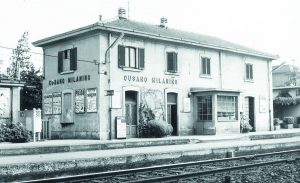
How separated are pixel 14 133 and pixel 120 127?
206 inches

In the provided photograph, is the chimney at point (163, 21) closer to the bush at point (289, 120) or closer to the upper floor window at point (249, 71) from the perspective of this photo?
the upper floor window at point (249, 71)

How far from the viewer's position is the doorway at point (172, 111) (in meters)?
24.3

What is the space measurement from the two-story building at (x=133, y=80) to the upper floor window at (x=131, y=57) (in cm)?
5

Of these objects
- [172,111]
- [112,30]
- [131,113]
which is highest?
[112,30]

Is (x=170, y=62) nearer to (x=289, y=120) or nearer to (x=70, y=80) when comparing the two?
(x=70, y=80)

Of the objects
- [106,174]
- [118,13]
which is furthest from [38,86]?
[106,174]

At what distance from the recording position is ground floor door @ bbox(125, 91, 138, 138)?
72.5 ft

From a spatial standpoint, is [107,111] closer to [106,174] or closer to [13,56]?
[106,174]

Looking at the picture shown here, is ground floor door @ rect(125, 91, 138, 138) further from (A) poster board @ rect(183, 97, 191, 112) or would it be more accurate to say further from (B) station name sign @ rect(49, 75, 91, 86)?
(A) poster board @ rect(183, 97, 191, 112)

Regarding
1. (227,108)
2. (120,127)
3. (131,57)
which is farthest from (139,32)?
(227,108)

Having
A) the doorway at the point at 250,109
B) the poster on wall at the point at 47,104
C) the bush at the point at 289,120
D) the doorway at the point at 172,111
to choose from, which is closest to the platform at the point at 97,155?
the doorway at the point at 172,111

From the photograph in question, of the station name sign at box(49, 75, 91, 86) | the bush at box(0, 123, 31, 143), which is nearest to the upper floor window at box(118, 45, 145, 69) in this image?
the station name sign at box(49, 75, 91, 86)

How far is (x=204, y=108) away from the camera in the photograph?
25.0 meters

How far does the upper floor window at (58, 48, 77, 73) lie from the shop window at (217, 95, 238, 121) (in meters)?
9.08
